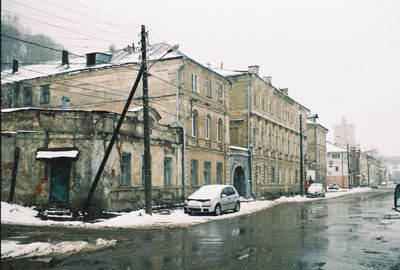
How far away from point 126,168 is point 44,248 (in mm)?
13871

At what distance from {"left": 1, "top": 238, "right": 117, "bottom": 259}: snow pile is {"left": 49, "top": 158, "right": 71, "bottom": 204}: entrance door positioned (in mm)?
9983

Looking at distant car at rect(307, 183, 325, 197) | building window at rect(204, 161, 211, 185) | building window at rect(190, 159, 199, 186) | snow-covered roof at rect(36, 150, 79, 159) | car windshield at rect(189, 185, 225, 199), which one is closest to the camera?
snow-covered roof at rect(36, 150, 79, 159)

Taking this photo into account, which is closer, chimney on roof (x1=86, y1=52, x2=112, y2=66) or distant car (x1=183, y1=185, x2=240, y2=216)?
distant car (x1=183, y1=185, x2=240, y2=216)

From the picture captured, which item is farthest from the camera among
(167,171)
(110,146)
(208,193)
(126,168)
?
(167,171)

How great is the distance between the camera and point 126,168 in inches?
1006

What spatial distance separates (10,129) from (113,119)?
17.1 feet

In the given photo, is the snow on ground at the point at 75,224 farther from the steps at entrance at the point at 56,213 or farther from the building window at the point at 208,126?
the building window at the point at 208,126

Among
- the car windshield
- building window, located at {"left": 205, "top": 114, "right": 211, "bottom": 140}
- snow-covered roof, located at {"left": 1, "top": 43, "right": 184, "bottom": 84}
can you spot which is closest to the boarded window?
building window, located at {"left": 205, "top": 114, "right": 211, "bottom": 140}

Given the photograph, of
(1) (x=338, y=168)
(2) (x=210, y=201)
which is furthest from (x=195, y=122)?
(1) (x=338, y=168)

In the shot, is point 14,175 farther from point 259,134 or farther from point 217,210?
point 259,134

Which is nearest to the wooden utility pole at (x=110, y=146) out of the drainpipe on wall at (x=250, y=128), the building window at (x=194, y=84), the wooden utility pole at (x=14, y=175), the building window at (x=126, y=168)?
the wooden utility pole at (x=14, y=175)

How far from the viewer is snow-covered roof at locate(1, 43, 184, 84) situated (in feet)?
113

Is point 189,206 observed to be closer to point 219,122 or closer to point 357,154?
point 219,122

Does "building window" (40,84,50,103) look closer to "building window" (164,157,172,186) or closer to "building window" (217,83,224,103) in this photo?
"building window" (164,157,172,186)
